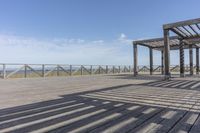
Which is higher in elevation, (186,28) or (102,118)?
(186,28)

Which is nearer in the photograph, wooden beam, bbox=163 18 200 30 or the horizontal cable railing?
wooden beam, bbox=163 18 200 30

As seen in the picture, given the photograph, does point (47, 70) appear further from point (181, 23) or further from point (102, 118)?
point (102, 118)

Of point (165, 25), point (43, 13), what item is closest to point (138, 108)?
point (165, 25)

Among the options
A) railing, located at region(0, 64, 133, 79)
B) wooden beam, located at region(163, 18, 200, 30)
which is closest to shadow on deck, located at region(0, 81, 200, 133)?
wooden beam, located at region(163, 18, 200, 30)

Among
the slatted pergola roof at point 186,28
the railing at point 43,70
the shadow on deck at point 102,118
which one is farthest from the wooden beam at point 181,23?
the railing at point 43,70

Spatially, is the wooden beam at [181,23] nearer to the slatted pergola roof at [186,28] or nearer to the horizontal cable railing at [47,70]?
the slatted pergola roof at [186,28]

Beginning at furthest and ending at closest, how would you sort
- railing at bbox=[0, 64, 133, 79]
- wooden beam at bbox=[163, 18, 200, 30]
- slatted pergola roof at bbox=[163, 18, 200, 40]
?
railing at bbox=[0, 64, 133, 79] → slatted pergola roof at bbox=[163, 18, 200, 40] → wooden beam at bbox=[163, 18, 200, 30]

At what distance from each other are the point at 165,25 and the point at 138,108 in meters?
7.55

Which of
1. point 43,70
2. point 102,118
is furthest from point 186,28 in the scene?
point 43,70

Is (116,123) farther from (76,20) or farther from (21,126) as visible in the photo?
(76,20)

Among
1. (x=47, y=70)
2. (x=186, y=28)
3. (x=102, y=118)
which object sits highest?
(x=186, y=28)

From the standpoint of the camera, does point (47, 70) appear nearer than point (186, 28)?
No

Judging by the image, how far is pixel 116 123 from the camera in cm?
251

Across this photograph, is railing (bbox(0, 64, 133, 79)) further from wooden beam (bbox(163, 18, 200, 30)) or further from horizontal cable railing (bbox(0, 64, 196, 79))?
wooden beam (bbox(163, 18, 200, 30))
